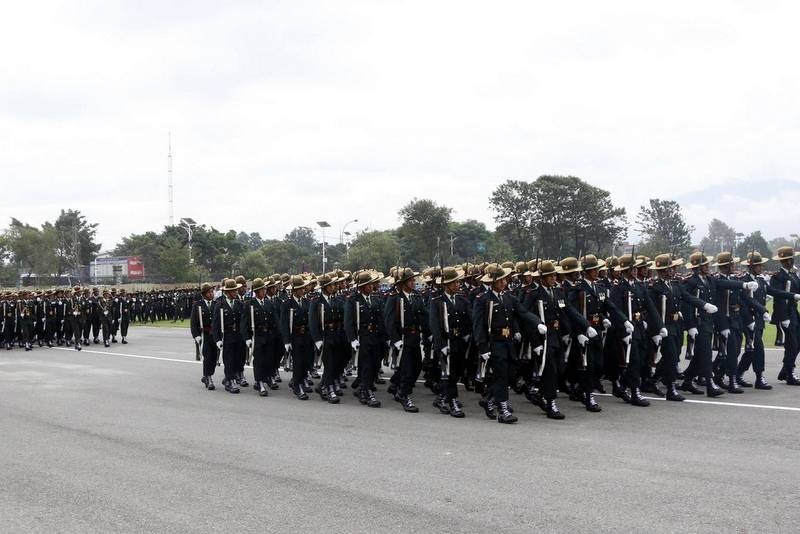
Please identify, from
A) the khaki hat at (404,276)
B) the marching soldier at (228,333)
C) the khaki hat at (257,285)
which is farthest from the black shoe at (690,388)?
the marching soldier at (228,333)

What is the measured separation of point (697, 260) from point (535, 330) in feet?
11.3

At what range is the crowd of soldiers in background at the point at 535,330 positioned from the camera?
9531mm

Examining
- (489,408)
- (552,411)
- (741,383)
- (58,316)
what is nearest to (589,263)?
(552,411)

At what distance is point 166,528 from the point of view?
5.39 meters

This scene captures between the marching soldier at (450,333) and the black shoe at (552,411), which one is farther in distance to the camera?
the marching soldier at (450,333)

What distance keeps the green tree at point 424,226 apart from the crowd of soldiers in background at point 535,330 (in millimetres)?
73427

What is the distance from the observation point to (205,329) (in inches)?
534

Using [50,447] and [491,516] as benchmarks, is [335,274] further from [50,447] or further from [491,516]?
[491,516]

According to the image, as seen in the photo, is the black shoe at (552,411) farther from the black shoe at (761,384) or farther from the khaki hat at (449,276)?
the black shoe at (761,384)

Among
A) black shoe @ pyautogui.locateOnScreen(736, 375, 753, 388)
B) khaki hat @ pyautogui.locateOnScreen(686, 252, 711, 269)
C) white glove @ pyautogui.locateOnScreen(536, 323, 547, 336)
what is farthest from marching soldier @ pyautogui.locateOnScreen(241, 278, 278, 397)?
black shoe @ pyautogui.locateOnScreen(736, 375, 753, 388)

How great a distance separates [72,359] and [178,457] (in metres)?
13.3

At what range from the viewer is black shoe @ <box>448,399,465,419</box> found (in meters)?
9.67

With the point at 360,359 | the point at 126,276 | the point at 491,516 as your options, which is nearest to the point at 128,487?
the point at 491,516

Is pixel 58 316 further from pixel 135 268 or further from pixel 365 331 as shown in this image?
pixel 135 268
